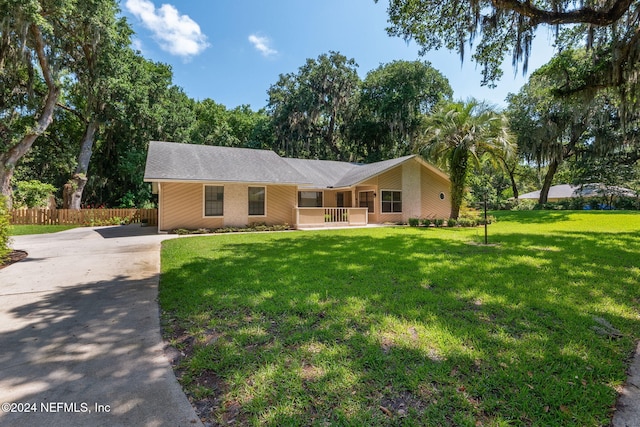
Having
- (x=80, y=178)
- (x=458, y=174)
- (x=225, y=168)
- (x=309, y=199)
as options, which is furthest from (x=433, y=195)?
(x=80, y=178)

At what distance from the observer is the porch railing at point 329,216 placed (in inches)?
600

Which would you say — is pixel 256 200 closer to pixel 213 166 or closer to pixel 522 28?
pixel 213 166

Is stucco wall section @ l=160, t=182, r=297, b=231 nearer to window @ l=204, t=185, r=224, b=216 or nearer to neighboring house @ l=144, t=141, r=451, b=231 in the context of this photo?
neighboring house @ l=144, t=141, r=451, b=231

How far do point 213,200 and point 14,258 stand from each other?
23.9 ft

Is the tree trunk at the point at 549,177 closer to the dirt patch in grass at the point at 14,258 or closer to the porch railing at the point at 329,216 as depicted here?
the porch railing at the point at 329,216

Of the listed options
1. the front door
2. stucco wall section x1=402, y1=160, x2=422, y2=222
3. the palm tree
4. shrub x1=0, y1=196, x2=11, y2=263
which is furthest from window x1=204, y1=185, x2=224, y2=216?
the palm tree

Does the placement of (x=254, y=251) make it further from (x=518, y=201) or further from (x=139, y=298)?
(x=518, y=201)

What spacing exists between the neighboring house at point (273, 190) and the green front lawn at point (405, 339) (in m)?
7.91

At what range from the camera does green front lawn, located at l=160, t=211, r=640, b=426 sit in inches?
82.7

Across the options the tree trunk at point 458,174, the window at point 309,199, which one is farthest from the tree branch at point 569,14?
the window at point 309,199

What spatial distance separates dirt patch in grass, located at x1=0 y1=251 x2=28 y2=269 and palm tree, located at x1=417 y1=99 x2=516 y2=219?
15904mm

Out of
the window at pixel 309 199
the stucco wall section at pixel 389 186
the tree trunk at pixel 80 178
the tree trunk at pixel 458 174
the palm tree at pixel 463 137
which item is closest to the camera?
the palm tree at pixel 463 137

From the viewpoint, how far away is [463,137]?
14898 millimetres

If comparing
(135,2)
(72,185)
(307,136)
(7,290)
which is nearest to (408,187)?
(307,136)
